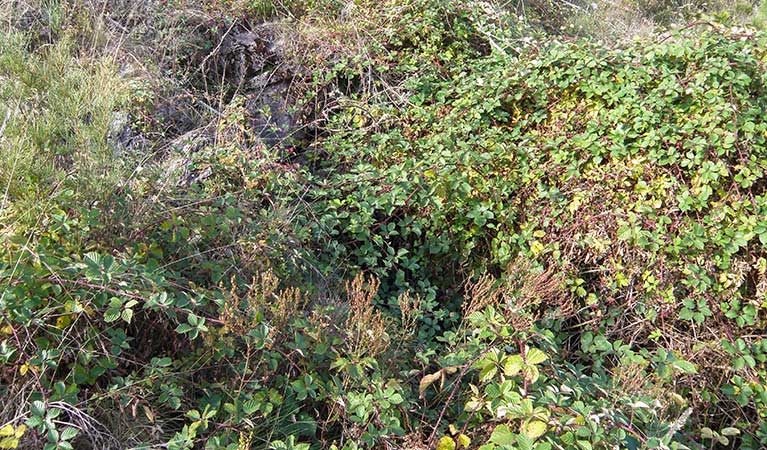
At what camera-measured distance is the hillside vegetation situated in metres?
2.12

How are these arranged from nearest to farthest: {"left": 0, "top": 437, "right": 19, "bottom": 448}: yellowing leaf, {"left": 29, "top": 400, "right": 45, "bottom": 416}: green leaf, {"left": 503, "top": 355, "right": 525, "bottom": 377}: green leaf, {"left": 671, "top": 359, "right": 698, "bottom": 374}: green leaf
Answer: {"left": 0, "top": 437, "right": 19, "bottom": 448}: yellowing leaf, {"left": 29, "top": 400, "right": 45, "bottom": 416}: green leaf, {"left": 503, "top": 355, "right": 525, "bottom": 377}: green leaf, {"left": 671, "top": 359, "right": 698, "bottom": 374}: green leaf

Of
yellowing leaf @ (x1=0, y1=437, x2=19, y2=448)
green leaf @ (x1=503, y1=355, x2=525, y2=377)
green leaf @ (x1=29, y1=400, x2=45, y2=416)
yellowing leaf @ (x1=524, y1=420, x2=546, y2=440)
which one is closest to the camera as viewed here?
yellowing leaf @ (x1=0, y1=437, x2=19, y2=448)

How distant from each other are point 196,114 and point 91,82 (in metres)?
1.42

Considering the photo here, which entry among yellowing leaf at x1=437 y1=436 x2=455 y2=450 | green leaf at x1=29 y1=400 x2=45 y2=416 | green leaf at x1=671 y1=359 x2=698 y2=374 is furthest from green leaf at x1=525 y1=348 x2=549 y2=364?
green leaf at x1=29 y1=400 x2=45 y2=416

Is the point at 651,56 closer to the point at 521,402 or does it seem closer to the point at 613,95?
the point at 613,95

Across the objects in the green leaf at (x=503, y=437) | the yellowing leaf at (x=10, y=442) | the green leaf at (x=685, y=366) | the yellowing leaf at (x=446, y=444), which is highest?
the green leaf at (x=503, y=437)

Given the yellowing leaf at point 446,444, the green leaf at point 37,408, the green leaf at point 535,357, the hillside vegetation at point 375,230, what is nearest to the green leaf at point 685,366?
the hillside vegetation at point 375,230

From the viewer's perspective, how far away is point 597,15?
21.7 ft

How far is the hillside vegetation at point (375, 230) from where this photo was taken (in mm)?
2115

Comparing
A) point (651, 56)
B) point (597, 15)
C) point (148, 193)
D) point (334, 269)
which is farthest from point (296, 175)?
point (597, 15)

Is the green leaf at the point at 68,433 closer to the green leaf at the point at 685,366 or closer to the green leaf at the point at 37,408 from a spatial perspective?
the green leaf at the point at 37,408

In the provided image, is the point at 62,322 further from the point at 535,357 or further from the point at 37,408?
the point at 535,357

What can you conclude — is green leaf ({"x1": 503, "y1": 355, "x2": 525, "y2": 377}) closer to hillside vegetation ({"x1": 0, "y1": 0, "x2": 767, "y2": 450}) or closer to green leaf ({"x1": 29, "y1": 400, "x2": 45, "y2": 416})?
hillside vegetation ({"x1": 0, "y1": 0, "x2": 767, "y2": 450})

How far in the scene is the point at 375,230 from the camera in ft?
11.8
